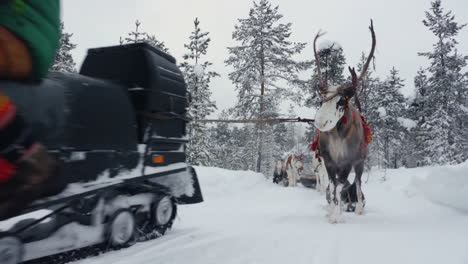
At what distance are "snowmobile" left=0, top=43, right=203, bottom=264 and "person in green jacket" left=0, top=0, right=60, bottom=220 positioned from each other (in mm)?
258

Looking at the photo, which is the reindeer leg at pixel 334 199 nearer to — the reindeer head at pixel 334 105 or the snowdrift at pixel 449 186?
the reindeer head at pixel 334 105

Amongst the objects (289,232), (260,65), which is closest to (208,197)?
(289,232)

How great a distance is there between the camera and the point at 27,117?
1888 millimetres

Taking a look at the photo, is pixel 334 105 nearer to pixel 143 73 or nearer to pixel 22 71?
pixel 143 73

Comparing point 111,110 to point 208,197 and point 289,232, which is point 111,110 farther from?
point 208,197

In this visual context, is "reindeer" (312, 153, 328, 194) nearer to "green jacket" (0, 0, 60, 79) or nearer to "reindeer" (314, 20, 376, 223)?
"reindeer" (314, 20, 376, 223)

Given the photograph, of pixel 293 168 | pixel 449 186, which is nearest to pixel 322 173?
pixel 449 186

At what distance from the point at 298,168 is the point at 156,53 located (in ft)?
48.7

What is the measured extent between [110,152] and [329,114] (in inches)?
150

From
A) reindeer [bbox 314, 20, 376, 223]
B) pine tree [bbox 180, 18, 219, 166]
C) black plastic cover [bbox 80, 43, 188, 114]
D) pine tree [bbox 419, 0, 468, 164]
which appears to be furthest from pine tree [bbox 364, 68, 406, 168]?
black plastic cover [bbox 80, 43, 188, 114]

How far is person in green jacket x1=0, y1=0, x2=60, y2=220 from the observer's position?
1.61 meters

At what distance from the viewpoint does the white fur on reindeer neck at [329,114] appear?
5.84 metres

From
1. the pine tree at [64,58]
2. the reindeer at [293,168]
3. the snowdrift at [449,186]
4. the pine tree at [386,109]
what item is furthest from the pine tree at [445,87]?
the pine tree at [64,58]

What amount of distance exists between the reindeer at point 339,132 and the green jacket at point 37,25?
481 centimetres
